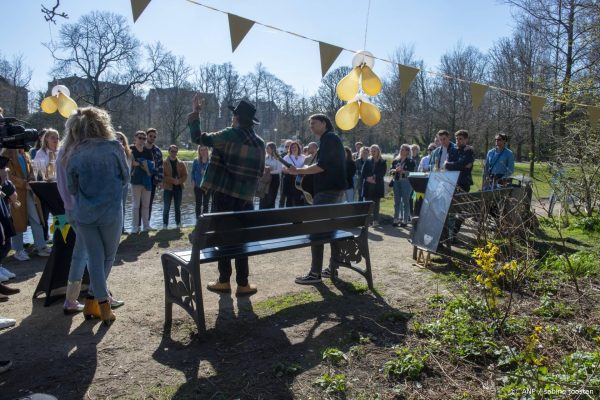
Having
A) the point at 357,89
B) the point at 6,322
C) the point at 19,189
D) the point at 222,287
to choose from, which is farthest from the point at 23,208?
the point at 357,89

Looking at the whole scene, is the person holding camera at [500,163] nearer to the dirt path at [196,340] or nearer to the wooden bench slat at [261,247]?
the dirt path at [196,340]

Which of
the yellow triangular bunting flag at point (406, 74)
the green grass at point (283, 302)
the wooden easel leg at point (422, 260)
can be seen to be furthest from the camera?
the yellow triangular bunting flag at point (406, 74)

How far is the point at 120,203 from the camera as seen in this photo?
12.2 feet

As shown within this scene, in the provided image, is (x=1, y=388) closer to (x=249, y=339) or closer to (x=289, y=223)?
(x=249, y=339)

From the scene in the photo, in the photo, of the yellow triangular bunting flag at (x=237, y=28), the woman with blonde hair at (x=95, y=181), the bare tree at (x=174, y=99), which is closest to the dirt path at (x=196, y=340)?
the woman with blonde hair at (x=95, y=181)

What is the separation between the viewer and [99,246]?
3658 millimetres

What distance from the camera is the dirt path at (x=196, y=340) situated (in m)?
2.81

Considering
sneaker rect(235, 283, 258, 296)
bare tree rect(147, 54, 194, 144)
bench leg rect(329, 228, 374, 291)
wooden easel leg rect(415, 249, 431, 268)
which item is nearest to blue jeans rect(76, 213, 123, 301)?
sneaker rect(235, 283, 258, 296)

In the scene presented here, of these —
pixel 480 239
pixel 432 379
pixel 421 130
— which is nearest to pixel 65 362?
pixel 432 379

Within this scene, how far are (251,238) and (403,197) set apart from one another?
6553 mm

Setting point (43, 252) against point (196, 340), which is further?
point (43, 252)

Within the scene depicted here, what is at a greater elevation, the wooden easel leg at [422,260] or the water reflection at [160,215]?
the wooden easel leg at [422,260]

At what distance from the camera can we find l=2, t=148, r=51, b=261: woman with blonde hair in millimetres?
6020

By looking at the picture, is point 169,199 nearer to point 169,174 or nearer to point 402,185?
point 169,174
